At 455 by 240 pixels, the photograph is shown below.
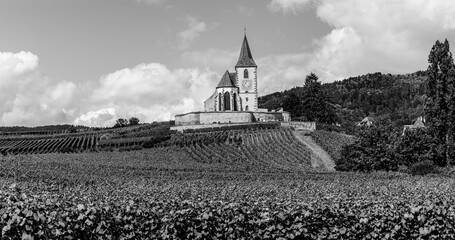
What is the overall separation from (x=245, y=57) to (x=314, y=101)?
16.6 m

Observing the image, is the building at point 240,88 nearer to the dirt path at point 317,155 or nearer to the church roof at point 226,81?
the church roof at point 226,81

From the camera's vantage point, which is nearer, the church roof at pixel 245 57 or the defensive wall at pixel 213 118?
the defensive wall at pixel 213 118

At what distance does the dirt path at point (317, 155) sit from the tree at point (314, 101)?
22.6 metres

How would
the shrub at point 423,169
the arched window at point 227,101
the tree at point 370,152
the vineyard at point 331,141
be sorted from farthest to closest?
the arched window at point 227,101 → the vineyard at point 331,141 → the tree at point 370,152 → the shrub at point 423,169

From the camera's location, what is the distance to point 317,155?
6719 cm

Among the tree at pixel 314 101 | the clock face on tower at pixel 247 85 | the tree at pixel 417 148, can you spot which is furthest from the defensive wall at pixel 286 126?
the tree at pixel 417 148

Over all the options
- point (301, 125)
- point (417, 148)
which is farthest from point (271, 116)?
point (417, 148)

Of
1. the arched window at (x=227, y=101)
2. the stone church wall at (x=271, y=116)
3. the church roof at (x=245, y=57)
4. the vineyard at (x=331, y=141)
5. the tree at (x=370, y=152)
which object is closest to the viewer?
the tree at (x=370, y=152)

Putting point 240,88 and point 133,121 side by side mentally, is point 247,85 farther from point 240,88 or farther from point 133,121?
point 133,121

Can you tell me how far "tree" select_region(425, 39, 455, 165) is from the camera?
54.5 meters

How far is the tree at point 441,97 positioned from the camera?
54.5 m

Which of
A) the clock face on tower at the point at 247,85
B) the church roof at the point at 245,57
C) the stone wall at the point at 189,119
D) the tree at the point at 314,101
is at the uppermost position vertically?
the church roof at the point at 245,57

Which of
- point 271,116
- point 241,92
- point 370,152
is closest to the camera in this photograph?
point 370,152

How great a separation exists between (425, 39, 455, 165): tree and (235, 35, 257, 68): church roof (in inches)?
2076
